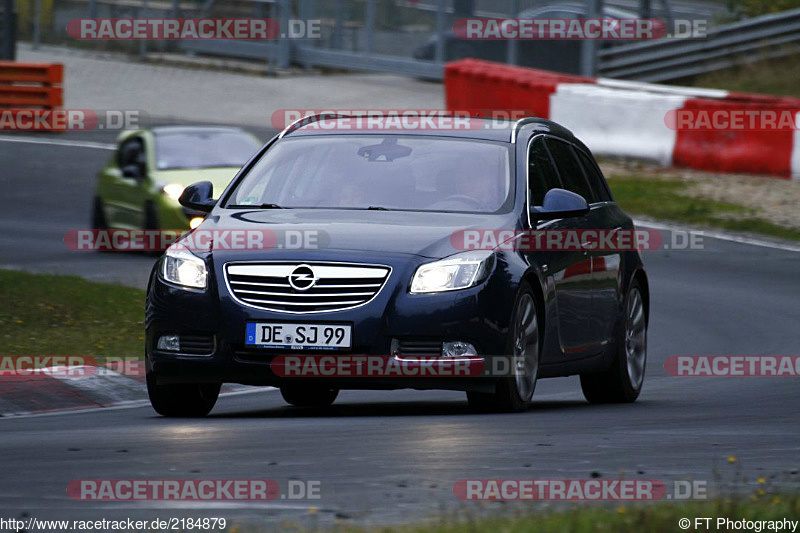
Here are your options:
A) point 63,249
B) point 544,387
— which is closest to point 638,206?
point 63,249

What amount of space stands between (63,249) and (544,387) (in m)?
9.71

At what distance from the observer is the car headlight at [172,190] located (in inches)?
773

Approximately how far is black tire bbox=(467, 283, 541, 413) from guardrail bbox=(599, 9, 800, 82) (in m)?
25.6

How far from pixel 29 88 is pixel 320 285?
77.9 ft

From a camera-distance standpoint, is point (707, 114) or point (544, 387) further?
point (707, 114)

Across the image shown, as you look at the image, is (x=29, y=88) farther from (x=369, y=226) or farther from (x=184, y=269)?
(x=369, y=226)

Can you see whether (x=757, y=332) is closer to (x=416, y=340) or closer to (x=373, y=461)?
(x=416, y=340)

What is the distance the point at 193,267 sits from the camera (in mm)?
8961

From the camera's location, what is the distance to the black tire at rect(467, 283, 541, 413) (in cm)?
891

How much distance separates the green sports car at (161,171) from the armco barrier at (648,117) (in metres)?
6.34

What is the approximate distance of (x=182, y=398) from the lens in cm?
948
